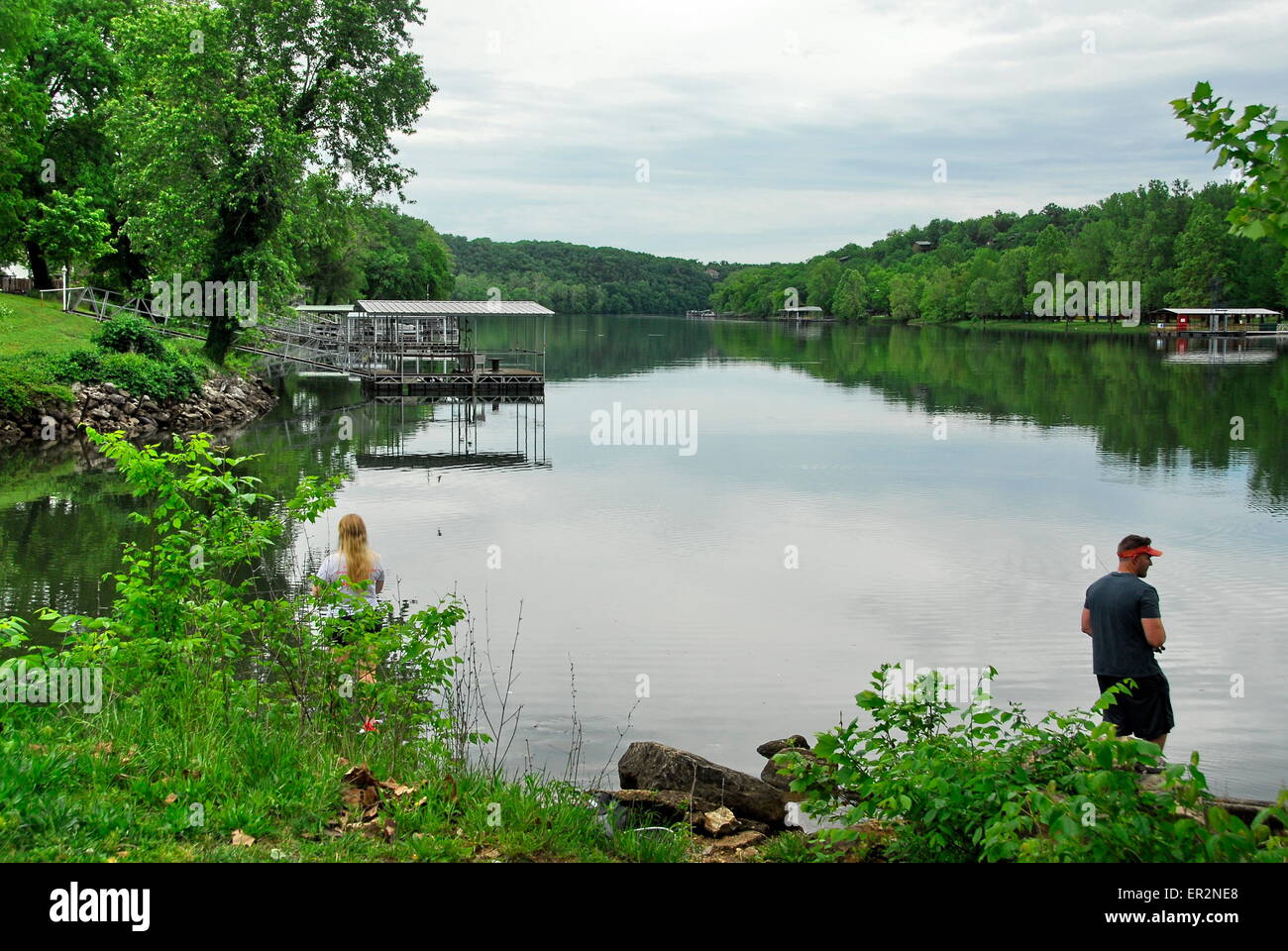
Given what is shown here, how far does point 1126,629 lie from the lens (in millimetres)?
8062

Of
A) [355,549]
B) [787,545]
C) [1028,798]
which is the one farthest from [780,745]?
[787,545]

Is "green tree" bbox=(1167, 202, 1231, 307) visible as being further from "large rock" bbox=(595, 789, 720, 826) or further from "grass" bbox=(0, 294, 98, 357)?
"large rock" bbox=(595, 789, 720, 826)

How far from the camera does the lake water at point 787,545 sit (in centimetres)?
1130

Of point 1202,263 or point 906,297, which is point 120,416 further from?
point 906,297

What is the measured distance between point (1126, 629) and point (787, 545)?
10.5m

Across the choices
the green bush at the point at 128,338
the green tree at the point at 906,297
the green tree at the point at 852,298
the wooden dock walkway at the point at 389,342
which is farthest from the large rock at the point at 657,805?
the green tree at the point at 852,298

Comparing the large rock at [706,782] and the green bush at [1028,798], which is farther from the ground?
the green bush at [1028,798]

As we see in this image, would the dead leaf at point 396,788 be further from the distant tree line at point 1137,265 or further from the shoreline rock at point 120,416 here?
the distant tree line at point 1137,265

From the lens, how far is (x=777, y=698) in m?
11.3

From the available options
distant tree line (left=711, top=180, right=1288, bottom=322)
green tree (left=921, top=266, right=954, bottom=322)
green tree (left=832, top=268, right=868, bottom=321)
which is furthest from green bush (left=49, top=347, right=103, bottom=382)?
green tree (left=832, top=268, right=868, bottom=321)

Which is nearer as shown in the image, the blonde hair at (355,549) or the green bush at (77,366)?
the blonde hair at (355,549)

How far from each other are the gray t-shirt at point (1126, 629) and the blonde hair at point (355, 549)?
5815 mm
